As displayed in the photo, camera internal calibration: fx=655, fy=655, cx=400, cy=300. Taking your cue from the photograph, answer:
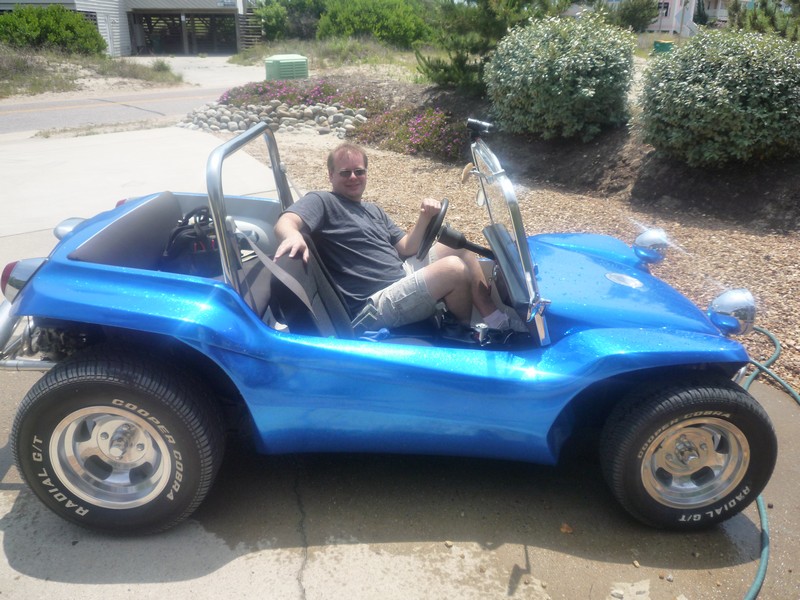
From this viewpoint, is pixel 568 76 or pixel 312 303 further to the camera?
pixel 568 76

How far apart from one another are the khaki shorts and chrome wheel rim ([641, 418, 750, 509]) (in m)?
1.01

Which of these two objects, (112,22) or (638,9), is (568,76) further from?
(112,22)

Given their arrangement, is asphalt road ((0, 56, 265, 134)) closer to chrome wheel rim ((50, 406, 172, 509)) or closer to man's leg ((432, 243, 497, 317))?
man's leg ((432, 243, 497, 317))

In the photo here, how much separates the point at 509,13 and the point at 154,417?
26.7ft

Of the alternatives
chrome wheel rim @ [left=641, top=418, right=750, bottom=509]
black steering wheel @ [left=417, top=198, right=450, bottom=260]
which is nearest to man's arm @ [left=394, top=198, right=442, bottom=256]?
black steering wheel @ [left=417, top=198, right=450, bottom=260]

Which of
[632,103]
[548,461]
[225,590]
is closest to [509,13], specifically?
[632,103]

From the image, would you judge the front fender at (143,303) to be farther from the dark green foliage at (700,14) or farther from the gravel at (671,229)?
the dark green foliage at (700,14)

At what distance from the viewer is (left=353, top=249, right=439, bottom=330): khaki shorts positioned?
8.86 feet

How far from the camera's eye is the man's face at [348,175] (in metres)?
3.05

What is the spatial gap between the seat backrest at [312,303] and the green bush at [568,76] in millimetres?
5508

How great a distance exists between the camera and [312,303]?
8.43 ft

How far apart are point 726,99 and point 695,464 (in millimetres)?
4433

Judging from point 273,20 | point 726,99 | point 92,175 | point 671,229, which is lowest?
point 92,175

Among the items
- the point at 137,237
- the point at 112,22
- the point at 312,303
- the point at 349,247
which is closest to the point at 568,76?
the point at 349,247
